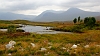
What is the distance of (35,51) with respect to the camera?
15062 millimetres

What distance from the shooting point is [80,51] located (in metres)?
15.2

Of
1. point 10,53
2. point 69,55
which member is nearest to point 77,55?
point 69,55

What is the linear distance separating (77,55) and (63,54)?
1.21 metres

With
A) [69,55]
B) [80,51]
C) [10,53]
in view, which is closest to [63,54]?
[69,55]

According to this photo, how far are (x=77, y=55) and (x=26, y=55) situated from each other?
4234mm

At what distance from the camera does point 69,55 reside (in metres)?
14.0

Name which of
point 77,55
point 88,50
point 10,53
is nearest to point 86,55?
point 77,55

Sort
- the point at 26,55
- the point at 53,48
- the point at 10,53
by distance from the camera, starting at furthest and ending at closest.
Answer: the point at 53,48, the point at 10,53, the point at 26,55

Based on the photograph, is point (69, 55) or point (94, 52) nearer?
point (69, 55)

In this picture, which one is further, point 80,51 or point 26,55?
point 80,51

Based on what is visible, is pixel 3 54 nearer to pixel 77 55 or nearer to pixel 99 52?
pixel 77 55

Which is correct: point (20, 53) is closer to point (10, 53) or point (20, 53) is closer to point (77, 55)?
point (10, 53)

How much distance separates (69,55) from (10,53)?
5.21m

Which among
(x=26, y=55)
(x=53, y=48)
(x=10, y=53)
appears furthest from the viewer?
(x=53, y=48)
